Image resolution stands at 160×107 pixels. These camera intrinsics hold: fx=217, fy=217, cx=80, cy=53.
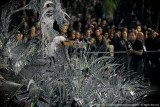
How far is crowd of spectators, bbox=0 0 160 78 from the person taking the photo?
183 inches

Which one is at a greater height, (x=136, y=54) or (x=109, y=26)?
(x=109, y=26)

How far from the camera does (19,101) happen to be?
2.00m

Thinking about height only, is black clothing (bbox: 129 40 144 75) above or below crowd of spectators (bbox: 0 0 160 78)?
below

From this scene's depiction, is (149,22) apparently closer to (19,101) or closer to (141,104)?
(141,104)

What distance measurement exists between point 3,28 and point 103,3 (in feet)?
15.8

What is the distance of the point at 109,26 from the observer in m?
5.76

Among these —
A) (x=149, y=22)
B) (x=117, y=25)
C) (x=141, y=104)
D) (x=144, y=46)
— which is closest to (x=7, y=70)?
(x=141, y=104)

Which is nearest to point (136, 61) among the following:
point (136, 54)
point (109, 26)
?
point (136, 54)

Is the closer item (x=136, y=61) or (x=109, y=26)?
(x=136, y=61)

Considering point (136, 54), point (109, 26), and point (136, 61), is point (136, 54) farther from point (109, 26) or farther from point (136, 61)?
point (109, 26)

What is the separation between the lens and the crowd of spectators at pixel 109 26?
4.66 meters

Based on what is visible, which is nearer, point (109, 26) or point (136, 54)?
point (136, 54)

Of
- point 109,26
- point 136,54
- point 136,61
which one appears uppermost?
point 109,26

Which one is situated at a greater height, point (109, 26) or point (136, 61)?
point (109, 26)
